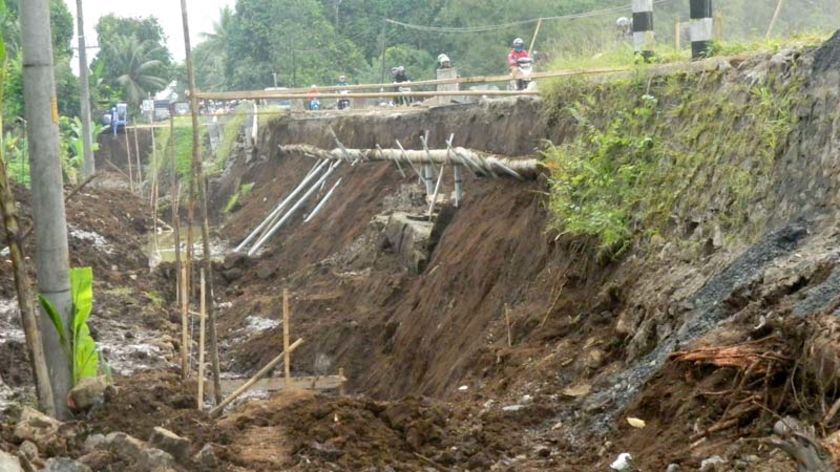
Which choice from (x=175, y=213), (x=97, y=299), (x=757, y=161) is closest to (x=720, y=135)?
(x=757, y=161)

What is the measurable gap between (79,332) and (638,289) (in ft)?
15.5

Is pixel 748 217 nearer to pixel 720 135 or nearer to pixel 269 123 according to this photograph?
pixel 720 135

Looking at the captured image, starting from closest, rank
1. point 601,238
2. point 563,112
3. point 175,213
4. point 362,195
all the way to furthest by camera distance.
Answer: point 601,238
point 563,112
point 175,213
point 362,195

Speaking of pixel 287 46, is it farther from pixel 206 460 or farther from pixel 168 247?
pixel 206 460

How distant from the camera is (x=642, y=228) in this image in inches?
457

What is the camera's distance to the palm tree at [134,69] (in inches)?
2768

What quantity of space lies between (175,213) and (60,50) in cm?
4424

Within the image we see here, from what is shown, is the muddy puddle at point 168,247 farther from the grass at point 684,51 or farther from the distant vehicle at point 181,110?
the distant vehicle at point 181,110

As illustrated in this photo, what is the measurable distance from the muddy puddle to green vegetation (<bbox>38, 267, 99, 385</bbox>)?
547 inches

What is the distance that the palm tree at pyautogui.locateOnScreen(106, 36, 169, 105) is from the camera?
231ft

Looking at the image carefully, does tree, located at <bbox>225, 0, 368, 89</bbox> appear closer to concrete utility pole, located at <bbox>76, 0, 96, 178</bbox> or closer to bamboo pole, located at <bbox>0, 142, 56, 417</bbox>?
concrete utility pole, located at <bbox>76, 0, 96, 178</bbox>

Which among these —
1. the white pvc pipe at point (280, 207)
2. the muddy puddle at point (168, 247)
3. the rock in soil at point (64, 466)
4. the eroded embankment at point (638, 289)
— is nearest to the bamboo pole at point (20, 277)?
the rock in soil at point (64, 466)

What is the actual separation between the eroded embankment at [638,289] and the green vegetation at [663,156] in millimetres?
25

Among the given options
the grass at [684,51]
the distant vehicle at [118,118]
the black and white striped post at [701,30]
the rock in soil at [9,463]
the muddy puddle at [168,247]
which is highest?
the black and white striped post at [701,30]
